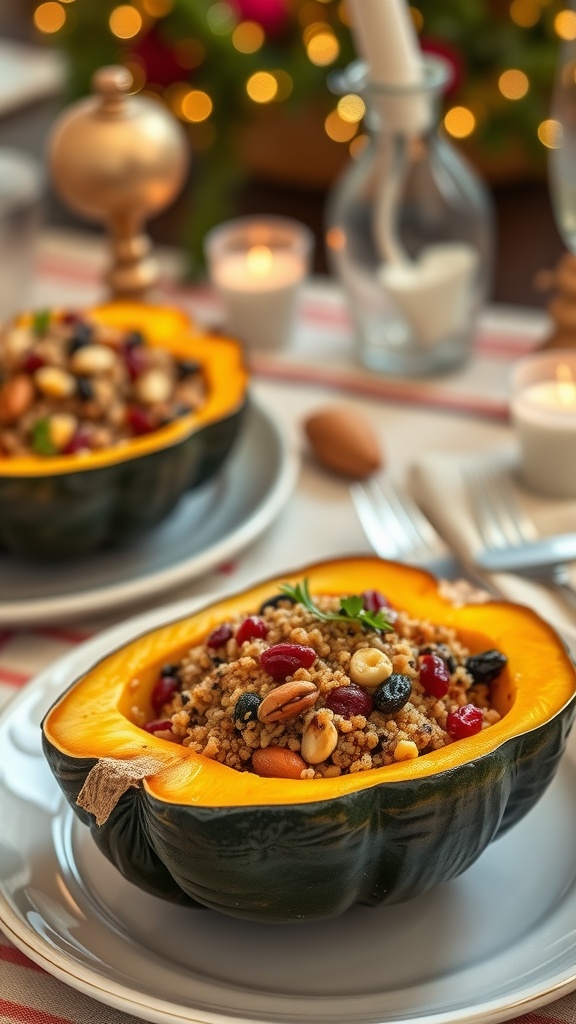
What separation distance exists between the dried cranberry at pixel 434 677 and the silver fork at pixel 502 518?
1.00 feet

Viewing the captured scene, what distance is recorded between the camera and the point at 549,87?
2.05 m

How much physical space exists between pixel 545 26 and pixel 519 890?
1.72m

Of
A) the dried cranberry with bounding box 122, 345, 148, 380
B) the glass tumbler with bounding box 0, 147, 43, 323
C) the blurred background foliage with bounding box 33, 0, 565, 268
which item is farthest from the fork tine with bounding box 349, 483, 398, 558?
the blurred background foliage with bounding box 33, 0, 565, 268

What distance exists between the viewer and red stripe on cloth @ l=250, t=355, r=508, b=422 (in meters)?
1.44

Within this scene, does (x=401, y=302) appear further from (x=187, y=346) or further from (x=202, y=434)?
(x=202, y=434)

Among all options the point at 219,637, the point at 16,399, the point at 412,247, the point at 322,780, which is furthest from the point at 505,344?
the point at 322,780

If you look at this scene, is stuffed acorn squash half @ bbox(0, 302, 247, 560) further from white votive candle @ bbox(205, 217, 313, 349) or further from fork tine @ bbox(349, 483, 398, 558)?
white votive candle @ bbox(205, 217, 313, 349)

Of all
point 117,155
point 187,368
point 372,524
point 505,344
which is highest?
point 117,155

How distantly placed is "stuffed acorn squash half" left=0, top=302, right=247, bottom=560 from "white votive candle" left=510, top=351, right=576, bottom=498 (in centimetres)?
28

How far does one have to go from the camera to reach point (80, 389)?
1.16 meters

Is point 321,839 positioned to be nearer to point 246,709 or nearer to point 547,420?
point 246,709

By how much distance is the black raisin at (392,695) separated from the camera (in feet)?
2.33

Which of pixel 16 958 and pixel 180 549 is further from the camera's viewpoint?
pixel 180 549

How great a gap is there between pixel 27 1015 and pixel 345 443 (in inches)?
27.7
